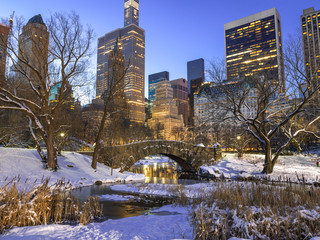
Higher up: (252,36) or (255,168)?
(252,36)

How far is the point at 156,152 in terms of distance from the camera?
1325 inches

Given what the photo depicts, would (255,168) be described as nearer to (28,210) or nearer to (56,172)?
(56,172)

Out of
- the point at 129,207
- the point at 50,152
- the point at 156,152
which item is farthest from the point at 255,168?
the point at 50,152

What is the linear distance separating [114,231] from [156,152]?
26.3m

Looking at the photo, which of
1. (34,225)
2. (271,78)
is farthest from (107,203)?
(271,78)

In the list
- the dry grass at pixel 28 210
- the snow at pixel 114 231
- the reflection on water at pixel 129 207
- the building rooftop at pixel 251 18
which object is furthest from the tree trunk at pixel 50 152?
the building rooftop at pixel 251 18

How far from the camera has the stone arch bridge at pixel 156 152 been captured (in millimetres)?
28719

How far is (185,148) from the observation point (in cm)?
3719

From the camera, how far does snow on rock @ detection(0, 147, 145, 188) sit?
1797 cm

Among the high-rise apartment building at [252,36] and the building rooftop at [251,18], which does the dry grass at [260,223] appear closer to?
the high-rise apartment building at [252,36]

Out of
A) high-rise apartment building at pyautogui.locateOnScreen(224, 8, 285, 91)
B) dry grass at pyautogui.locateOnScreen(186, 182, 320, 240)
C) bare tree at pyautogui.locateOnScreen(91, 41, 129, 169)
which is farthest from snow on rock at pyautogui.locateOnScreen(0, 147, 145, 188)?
high-rise apartment building at pyautogui.locateOnScreen(224, 8, 285, 91)

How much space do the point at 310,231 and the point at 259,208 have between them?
4.15 ft

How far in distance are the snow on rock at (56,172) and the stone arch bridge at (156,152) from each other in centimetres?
200

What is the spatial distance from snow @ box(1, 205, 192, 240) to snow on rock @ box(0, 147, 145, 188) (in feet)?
29.9
